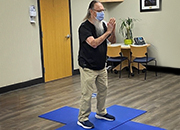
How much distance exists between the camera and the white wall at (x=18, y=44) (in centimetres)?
539

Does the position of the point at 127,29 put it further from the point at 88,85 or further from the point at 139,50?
the point at 88,85

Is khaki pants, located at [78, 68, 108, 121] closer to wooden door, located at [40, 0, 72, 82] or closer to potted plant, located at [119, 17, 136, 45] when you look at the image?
wooden door, located at [40, 0, 72, 82]

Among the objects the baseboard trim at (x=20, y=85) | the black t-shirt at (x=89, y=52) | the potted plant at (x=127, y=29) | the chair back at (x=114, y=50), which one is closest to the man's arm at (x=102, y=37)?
the black t-shirt at (x=89, y=52)

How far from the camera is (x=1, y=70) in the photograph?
538 centimetres

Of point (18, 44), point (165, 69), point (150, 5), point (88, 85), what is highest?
point (150, 5)

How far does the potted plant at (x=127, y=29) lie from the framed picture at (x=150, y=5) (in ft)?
1.41

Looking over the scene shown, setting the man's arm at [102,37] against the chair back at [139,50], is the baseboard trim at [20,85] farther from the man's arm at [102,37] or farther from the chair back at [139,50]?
the man's arm at [102,37]

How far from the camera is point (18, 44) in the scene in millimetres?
5645

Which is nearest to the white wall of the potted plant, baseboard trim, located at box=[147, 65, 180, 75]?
the potted plant

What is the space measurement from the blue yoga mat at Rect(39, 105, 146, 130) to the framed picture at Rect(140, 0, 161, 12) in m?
3.37

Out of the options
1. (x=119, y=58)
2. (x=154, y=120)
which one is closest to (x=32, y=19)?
(x=119, y=58)

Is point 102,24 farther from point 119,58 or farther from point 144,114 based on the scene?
point 119,58

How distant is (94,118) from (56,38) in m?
3.01

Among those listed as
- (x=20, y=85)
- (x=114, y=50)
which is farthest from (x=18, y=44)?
(x=114, y=50)
